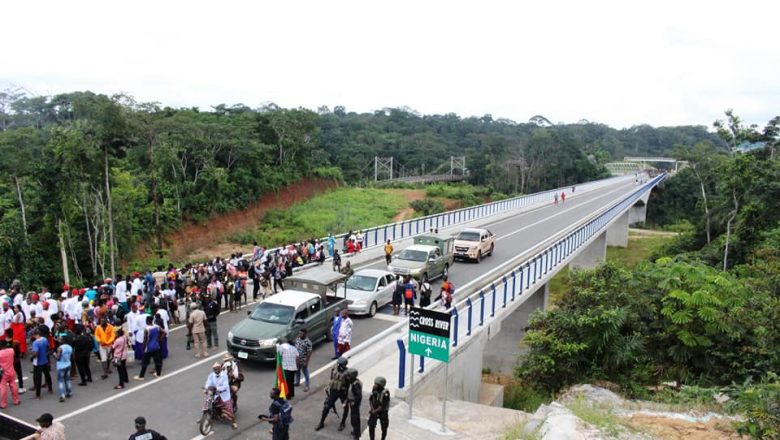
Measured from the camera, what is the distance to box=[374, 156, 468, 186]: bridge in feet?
316

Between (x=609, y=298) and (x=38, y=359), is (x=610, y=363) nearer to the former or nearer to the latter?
(x=609, y=298)

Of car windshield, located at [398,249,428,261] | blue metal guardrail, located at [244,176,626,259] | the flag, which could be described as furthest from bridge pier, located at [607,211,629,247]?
the flag

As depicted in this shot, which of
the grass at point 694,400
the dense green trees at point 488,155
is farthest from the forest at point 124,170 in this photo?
the grass at point 694,400

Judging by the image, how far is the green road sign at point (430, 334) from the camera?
10.2 meters

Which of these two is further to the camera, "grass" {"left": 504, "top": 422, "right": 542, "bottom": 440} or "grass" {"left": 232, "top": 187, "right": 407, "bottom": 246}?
"grass" {"left": 232, "top": 187, "right": 407, "bottom": 246}

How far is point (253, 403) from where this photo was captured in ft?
38.9

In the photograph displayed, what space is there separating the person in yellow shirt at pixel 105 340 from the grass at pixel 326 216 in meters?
33.7

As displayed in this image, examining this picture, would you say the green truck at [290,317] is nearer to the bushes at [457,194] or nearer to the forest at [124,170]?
the forest at [124,170]

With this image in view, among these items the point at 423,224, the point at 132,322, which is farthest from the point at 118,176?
the point at 132,322

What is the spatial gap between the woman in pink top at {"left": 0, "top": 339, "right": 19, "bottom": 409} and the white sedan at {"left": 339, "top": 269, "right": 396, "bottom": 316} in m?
8.68

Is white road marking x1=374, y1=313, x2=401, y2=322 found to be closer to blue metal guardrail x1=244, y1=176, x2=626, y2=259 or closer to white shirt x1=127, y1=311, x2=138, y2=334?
blue metal guardrail x1=244, y1=176, x2=626, y2=259

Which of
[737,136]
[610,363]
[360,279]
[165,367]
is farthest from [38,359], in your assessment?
[737,136]

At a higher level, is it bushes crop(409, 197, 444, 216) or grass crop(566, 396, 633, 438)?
grass crop(566, 396, 633, 438)

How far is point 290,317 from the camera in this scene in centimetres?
1404
